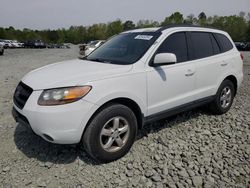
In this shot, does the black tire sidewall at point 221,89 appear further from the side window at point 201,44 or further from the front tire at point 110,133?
the front tire at point 110,133

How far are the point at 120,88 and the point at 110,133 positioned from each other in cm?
59

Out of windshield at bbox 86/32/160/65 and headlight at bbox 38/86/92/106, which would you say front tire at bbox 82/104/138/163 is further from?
windshield at bbox 86/32/160/65

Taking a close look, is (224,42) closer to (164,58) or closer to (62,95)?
(164,58)

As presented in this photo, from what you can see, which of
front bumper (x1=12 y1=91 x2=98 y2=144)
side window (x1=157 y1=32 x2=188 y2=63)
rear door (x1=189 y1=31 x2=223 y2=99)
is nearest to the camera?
front bumper (x1=12 y1=91 x2=98 y2=144)

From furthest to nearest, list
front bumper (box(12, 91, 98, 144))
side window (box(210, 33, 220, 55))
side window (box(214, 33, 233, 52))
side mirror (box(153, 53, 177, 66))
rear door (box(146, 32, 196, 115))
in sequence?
side window (box(214, 33, 233, 52)) → side window (box(210, 33, 220, 55)) → rear door (box(146, 32, 196, 115)) → side mirror (box(153, 53, 177, 66)) → front bumper (box(12, 91, 98, 144))

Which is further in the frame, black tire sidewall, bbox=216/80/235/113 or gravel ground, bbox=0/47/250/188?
black tire sidewall, bbox=216/80/235/113

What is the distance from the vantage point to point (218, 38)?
4852 mm

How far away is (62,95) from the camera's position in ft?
9.42

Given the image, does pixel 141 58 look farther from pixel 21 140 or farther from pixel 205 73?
pixel 21 140

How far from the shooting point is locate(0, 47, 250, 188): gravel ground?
2941 mm

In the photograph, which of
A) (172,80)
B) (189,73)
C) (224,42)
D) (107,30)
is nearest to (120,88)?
(172,80)

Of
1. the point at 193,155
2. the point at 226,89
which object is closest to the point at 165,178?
the point at 193,155

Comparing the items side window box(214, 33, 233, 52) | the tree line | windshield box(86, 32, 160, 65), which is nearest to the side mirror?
windshield box(86, 32, 160, 65)

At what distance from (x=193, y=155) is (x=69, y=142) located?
1726mm
